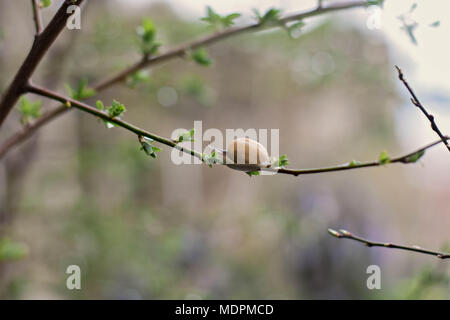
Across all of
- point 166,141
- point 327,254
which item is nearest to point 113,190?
point 327,254

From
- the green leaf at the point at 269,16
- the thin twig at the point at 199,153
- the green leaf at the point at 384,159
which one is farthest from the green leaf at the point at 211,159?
the green leaf at the point at 269,16

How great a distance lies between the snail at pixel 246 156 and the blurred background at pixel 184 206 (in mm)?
130

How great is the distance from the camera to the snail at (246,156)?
305 mm

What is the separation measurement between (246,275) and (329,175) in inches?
34.8

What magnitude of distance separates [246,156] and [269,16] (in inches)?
9.4

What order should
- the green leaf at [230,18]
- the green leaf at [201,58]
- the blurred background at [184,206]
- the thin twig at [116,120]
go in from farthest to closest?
the blurred background at [184,206], the green leaf at [201,58], the green leaf at [230,18], the thin twig at [116,120]

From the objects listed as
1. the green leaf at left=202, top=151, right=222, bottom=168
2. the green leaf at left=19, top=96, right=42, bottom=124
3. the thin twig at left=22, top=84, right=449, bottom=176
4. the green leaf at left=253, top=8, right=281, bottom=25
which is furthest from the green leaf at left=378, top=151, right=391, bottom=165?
the green leaf at left=19, top=96, right=42, bottom=124

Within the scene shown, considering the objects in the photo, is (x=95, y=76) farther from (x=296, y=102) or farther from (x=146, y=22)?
(x=296, y=102)

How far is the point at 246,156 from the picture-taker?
0.30 m

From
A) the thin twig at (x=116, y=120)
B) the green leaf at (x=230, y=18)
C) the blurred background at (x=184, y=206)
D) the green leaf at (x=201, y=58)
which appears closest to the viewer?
the thin twig at (x=116, y=120)

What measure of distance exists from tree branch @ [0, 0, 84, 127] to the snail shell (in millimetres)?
157

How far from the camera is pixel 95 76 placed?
1.09m

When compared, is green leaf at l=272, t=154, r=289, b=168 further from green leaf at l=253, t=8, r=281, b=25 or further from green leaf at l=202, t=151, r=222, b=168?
green leaf at l=253, t=8, r=281, b=25

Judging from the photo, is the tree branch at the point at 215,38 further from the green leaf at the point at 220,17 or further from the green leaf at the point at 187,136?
the green leaf at the point at 187,136
